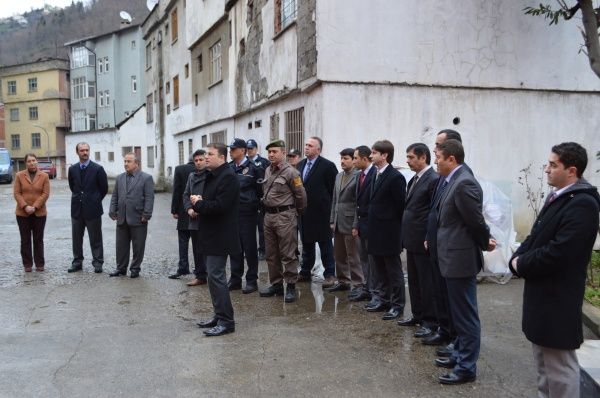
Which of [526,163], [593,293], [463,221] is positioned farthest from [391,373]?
[526,163]

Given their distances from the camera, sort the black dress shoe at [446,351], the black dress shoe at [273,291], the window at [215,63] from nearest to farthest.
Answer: the black dress shoe at [446,351] < the black dress shoe at [273,291] < the window at [215,63]

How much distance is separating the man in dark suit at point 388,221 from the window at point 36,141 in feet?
206

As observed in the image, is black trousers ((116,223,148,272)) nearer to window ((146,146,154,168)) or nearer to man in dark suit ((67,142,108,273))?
man in dark suit ((67,142,108,273))

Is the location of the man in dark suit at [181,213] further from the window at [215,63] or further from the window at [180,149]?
the window at [180,149]

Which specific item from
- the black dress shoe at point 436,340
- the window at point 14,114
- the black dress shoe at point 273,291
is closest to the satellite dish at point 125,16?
the window at point 14,114

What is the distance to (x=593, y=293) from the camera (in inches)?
276

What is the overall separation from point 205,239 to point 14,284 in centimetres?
392

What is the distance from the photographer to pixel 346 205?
721 centimetres

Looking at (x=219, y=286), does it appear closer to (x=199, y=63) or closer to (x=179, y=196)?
(x=179, y=196)

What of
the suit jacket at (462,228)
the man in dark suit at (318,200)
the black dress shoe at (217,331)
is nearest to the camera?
the suit jacket at (462,228)

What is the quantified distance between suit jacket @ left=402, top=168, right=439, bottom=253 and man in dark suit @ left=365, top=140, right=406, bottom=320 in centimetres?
52

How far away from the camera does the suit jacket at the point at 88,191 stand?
8.65m

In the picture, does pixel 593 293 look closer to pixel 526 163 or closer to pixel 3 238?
pixel 526 163

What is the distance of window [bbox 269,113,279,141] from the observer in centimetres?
1227
